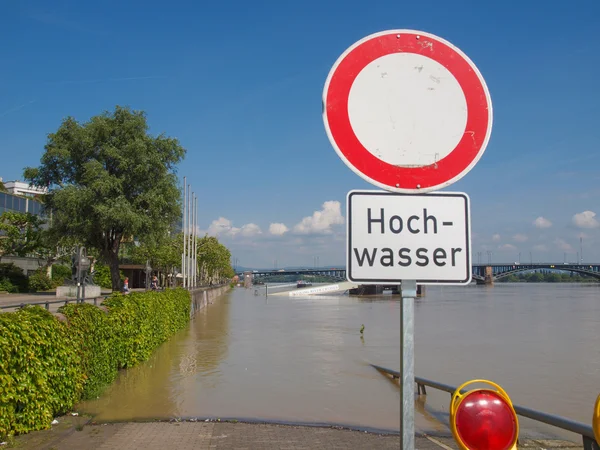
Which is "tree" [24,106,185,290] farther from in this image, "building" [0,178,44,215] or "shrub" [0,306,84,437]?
"shrub" [0,306,84,437]

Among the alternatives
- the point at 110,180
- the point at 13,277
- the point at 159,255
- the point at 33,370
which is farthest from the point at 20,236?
the point at 33,370

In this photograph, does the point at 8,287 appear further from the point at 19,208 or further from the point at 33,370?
the point at 33,370

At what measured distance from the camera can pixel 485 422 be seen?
2561mm

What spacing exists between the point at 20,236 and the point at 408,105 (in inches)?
1820

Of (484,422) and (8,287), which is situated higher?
(484,422)

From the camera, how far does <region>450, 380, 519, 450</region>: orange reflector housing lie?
2541mm

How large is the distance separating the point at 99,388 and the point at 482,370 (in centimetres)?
1270

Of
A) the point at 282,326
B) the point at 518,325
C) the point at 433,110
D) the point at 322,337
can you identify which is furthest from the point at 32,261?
the point at 433,110

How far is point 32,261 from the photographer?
6031 centimetres

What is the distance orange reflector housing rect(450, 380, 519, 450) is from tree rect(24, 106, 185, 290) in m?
34.5

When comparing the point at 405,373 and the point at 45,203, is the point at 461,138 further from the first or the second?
the point at 45,203

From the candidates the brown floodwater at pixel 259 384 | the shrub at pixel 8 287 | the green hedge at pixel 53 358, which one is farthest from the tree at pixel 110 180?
the green hedge at pixel 53 358

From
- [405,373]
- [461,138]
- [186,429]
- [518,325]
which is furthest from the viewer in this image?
[518,325]

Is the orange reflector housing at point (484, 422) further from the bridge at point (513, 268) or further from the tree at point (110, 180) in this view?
the bridge at point (513, 268)
